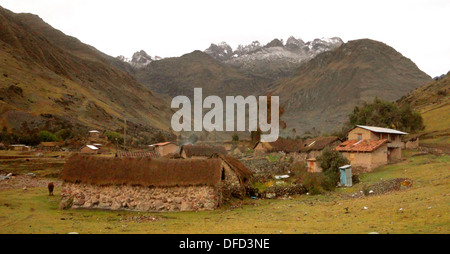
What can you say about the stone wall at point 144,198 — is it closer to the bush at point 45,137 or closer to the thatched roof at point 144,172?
the thatched roof at point 144,172

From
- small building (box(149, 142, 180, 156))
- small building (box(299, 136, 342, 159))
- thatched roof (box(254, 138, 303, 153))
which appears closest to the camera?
small building (box(299, 136, 342, 159))

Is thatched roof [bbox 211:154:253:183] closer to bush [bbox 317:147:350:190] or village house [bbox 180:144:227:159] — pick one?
bush [bbox 317:147:350:190]

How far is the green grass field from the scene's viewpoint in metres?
12.6

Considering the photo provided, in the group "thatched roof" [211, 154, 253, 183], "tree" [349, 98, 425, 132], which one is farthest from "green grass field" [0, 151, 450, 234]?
"tree" [349, 98, 425, 132]

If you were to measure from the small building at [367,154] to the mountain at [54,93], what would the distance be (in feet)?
265

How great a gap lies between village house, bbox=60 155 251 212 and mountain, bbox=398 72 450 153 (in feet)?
123

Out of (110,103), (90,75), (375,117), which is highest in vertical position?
(90,75)

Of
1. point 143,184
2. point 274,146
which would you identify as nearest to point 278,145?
point 274,146

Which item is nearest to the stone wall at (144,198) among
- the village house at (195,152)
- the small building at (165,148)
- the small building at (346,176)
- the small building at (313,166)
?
the small building at (346,176)

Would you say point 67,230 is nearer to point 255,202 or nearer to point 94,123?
point 255,202
